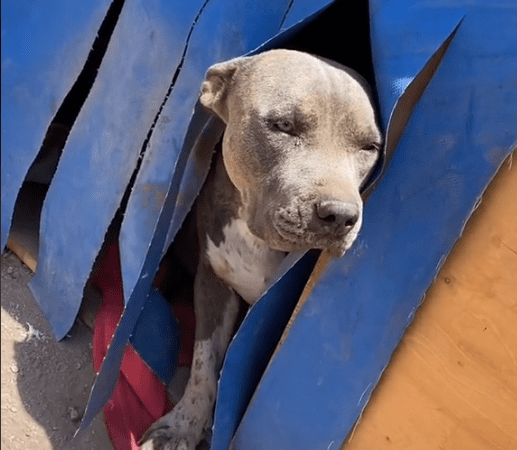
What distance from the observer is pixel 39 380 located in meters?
2.89

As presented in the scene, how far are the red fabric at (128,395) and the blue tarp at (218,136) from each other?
0.17m

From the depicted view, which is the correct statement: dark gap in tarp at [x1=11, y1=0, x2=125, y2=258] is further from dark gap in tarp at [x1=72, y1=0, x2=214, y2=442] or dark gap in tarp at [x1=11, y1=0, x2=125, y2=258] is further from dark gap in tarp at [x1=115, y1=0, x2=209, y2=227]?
dark gap in tarp at [x1=72, y1=0, x2=214, y2=442]

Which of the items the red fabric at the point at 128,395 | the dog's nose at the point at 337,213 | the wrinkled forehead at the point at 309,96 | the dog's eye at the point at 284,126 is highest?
the wrinkled forehead at the point at 309,96

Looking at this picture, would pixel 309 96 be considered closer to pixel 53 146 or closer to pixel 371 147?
pixel 371 147

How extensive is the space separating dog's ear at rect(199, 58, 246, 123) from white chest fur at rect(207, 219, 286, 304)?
1.56 feet

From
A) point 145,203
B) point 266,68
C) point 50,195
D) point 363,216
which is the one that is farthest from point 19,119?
point 363,216

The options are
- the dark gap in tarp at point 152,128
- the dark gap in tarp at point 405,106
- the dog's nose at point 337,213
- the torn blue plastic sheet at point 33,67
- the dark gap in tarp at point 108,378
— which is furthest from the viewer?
the torn blue plastic sheet at point 33,67

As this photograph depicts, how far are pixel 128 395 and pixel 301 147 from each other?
1461mm

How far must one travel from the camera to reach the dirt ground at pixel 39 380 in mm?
2662

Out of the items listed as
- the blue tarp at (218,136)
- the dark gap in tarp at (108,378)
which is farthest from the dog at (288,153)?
the dark gap in tarp at (108,378)

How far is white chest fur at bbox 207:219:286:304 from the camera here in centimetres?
266

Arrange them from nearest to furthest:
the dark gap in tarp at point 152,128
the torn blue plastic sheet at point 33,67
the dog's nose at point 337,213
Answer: the dog's nose at point 337,213 → the dark gap in tarp at point 152,128 → the torn blue plastic sheet at point 33,67

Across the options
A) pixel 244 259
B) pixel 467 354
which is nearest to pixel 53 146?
pixel 244 259

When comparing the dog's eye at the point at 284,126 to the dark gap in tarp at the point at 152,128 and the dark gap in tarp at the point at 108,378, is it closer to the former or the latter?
the dark gap in tarp at the point at 108,378
